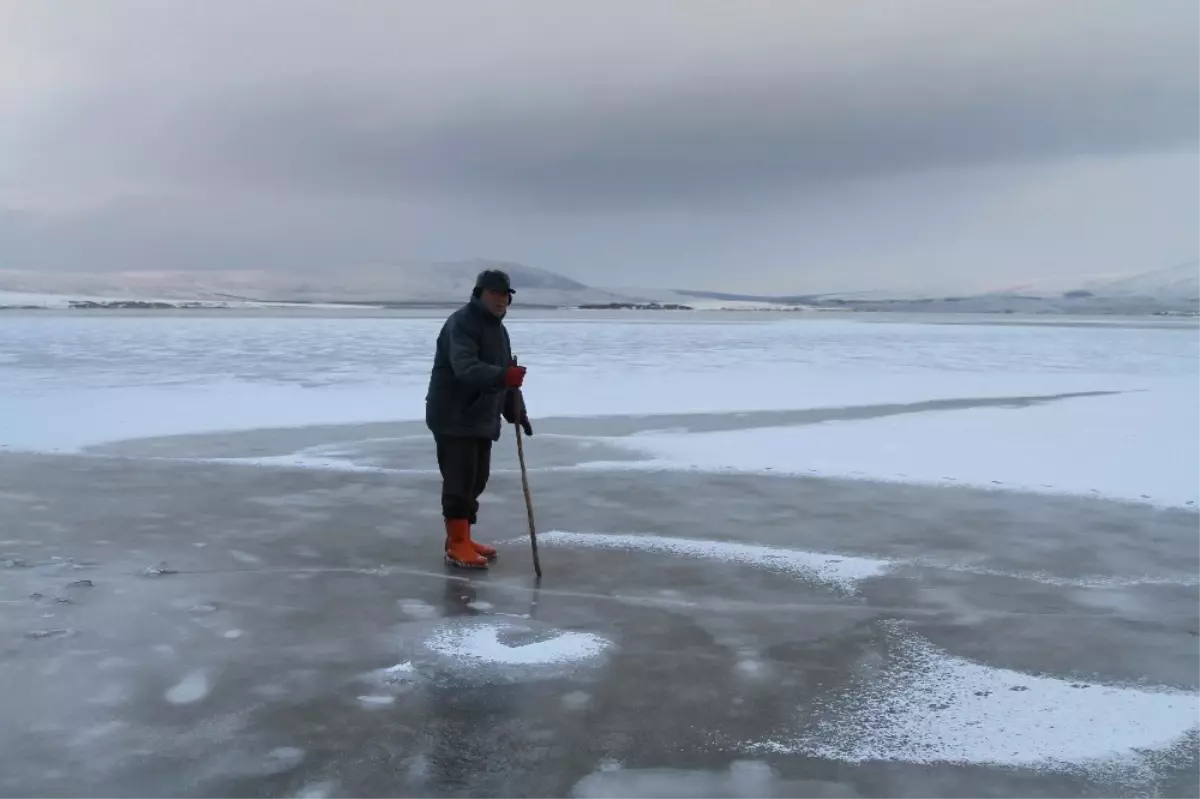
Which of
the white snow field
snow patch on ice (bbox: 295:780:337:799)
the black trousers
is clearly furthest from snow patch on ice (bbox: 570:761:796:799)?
the white snow field

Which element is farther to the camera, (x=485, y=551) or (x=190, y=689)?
(x=485, y=551)

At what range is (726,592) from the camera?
5949mm

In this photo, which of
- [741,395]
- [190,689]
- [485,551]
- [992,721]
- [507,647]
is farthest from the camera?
[741,395]

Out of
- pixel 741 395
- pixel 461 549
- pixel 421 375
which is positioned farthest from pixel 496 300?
pixel 421 375

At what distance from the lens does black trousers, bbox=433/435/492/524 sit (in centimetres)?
652

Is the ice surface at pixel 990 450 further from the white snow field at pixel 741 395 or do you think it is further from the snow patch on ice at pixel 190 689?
the snow patch on ice at pixel 190 689

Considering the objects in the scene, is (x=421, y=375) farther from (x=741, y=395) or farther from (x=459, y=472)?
(x=459, y=472)

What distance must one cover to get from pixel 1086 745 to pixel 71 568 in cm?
545

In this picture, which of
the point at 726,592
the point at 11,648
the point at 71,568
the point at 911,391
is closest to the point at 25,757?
the point at 11,648

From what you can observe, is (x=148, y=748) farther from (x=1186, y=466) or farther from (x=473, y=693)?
(x=1186, y=466)

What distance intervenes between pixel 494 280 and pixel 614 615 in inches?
85.9

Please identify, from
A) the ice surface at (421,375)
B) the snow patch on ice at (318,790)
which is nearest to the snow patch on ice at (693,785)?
the snow patch on ice at (318,790)

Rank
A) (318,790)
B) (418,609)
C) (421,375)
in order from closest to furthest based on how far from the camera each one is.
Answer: (318,790)
(418,609)
(421,375)

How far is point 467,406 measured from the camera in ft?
21.5
